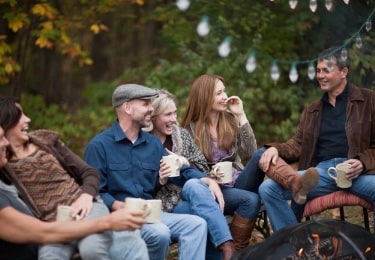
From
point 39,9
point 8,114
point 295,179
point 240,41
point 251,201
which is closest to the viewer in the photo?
point 8,114

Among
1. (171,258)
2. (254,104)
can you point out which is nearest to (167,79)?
(254,104)

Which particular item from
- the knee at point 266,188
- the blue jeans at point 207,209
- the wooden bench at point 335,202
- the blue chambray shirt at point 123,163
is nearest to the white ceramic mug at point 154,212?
the blue chambray shirt at point 123,163

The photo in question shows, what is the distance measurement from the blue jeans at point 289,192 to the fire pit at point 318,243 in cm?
58

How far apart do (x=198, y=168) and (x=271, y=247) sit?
1.01 metres

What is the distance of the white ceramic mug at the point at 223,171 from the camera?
491cm

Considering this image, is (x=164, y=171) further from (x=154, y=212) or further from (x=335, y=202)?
(x=335, y=202)

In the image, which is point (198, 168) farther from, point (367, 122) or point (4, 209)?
point (4, 209)

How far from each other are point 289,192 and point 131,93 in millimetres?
1257

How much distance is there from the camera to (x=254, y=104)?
9547 millimetres

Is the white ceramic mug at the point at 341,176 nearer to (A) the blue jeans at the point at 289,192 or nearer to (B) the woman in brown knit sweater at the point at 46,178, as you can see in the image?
(A) the blue jeans at the point at 289,192

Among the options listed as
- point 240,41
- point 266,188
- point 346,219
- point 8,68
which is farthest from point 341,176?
point 8,68

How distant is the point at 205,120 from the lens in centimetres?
532

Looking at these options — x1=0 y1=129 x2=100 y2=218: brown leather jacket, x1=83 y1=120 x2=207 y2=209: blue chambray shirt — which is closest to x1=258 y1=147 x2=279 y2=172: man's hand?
x1=83 y1=120 x2=207 y2=209: blue chambray shirt

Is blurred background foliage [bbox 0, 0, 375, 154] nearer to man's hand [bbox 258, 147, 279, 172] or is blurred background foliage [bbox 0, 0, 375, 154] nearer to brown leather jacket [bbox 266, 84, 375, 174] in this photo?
brown leather jacket [bbox 266, 84, 375, 174]
